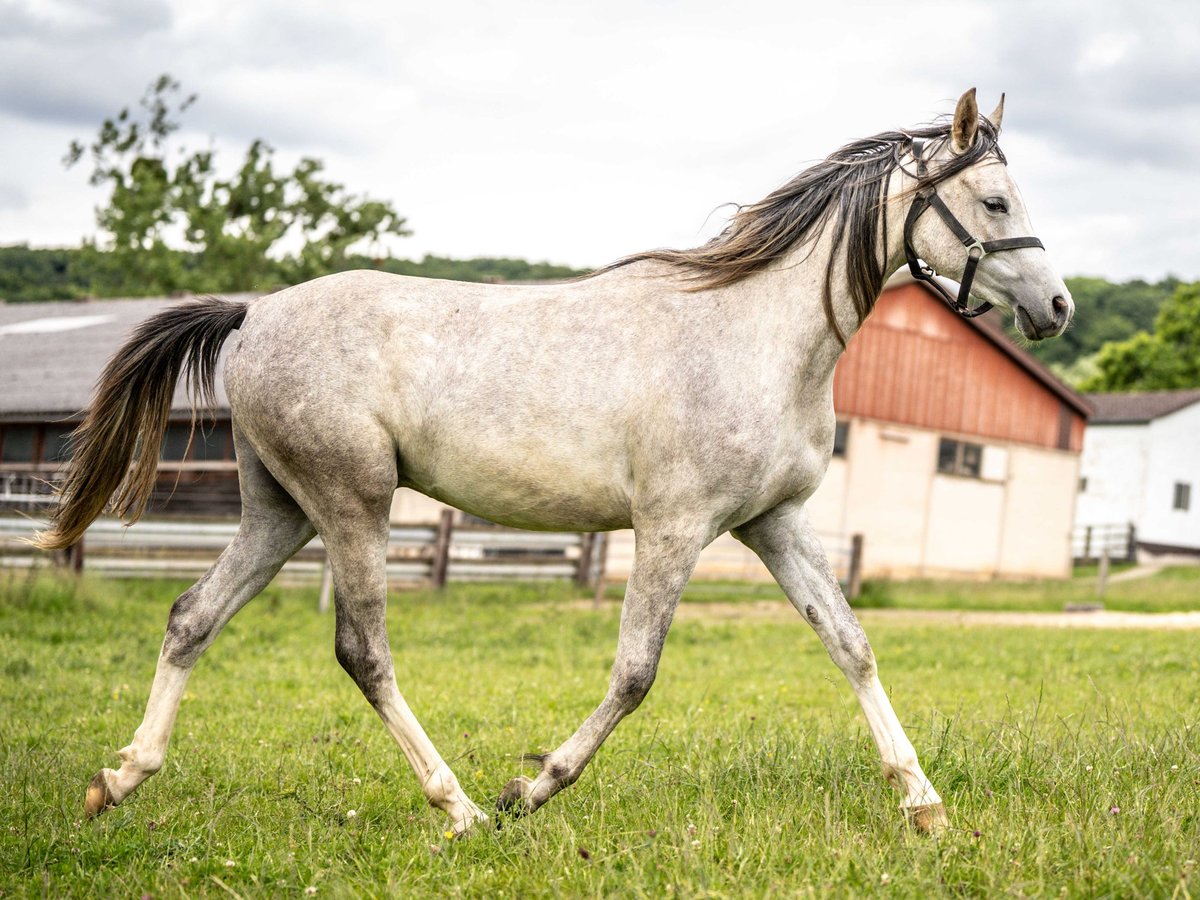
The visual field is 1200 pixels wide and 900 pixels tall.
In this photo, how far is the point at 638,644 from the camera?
A: 407cm

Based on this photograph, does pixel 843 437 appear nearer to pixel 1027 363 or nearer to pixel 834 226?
pixel 1027 363

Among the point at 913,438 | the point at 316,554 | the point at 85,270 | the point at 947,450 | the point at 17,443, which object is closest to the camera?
the point at 316,554

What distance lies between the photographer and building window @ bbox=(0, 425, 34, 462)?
2303 centimetres

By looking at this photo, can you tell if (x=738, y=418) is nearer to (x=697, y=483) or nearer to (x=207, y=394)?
(x=697, y=483)

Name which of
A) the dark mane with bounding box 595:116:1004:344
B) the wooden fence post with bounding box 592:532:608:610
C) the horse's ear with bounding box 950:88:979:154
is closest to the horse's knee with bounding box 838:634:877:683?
the dark mane with bounding box 595:116:1004:344

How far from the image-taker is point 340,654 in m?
4.31

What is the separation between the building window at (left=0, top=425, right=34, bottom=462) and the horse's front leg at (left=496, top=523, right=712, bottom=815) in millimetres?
21621

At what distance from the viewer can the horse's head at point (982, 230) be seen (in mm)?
4141

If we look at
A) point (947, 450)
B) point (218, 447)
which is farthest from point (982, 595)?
point (218, 447)

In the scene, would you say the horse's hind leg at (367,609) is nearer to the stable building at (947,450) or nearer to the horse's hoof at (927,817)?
the horse's hoof at (927,817)

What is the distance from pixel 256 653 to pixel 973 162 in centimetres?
830

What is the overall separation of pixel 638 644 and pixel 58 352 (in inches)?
941

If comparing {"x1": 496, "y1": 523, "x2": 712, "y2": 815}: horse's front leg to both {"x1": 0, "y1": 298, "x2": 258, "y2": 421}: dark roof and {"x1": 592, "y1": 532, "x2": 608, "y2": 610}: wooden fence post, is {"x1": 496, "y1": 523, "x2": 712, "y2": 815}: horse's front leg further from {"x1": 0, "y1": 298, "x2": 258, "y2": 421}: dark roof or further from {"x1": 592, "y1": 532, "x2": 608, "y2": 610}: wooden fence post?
{"x1": 0, "y1": 298, "x2": 258, "y2": 421}: dark roof

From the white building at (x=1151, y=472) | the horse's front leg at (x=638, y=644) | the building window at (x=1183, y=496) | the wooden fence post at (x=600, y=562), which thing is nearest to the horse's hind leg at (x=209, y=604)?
the horse's front leg at (x=638, y=644)
